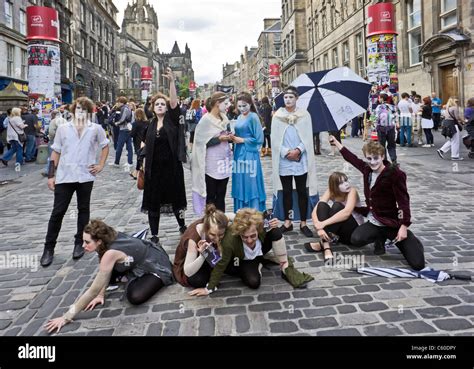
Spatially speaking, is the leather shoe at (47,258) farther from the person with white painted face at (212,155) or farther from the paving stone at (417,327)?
the paving stone at (417,327)

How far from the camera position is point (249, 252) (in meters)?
4.19

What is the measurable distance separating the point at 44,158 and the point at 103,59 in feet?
129

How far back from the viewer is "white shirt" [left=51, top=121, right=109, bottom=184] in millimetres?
5203

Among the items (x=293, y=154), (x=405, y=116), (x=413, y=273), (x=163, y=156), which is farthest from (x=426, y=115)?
(x=163, y=156)

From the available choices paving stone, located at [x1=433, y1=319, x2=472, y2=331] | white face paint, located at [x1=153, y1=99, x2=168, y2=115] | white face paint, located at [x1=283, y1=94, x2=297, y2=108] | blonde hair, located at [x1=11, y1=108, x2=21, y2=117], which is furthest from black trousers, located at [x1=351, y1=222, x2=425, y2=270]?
blonde hair, located at [x1=11, y1=108, x2=21, y2=117]

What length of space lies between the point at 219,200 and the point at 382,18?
15.5m

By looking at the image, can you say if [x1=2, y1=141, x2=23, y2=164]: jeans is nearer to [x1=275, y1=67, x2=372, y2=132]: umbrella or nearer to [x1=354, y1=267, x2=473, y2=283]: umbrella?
[x1=275, y1=67, x2=372, y2=132]: umbrella

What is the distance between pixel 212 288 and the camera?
13.4 feet

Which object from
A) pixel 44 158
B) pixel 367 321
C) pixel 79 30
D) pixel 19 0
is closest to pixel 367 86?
pixel 367 321

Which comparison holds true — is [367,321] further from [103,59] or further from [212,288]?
[103,59]

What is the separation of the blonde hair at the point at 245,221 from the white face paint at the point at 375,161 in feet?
5.56

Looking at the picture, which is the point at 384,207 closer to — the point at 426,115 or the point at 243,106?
the point at 243,106
